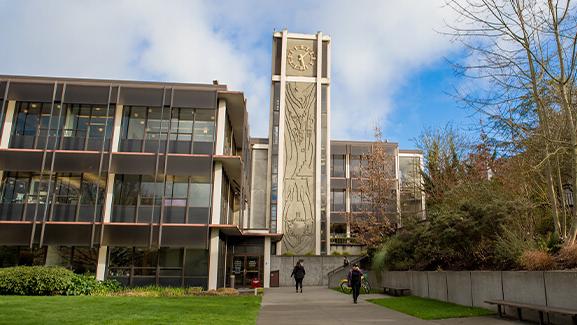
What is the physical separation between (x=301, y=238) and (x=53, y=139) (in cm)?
1912

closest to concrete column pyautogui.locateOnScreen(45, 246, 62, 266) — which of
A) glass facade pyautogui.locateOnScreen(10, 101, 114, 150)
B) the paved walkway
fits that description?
glass facade pyautogui.locateOnScreen(10, 101, 114, 150)

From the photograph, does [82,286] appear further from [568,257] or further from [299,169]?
[299,169]

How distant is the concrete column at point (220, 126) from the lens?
2494cm

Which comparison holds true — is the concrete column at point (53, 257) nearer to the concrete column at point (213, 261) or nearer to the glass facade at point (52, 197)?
the glass facade at point (52, 197)

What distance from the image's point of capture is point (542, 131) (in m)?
12.1

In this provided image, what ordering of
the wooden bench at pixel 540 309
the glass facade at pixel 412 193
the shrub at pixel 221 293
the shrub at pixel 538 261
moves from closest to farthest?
the wooden bench at pixel 540 309 < the shrub at pixel 538 261 < the shrub at pixel 221 293 < the glass facade at pixel 412 193

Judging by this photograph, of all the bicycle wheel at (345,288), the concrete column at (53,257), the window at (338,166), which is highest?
the window at (338,166)

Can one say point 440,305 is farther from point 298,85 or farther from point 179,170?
point 298,85

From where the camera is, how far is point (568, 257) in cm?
1052

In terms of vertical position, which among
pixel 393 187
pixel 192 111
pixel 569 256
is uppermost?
pixel 192 111

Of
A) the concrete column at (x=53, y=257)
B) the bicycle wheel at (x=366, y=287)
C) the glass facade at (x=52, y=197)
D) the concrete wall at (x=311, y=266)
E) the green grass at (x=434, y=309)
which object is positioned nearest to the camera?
the green grass at (x=434, y=309)

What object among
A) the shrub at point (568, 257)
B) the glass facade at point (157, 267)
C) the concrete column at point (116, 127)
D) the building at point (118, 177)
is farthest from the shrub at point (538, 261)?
the concrete column at point (116, 127)

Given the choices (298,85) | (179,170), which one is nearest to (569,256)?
(179,170)

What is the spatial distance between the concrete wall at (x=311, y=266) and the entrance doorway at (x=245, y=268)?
3.91ft
